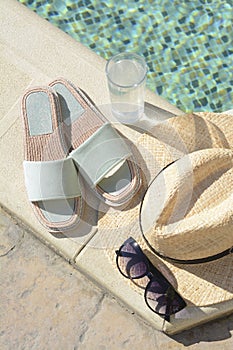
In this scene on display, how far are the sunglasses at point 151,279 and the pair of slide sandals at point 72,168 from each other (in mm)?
258

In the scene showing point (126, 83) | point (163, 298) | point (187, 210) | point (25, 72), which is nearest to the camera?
point (187, 210)

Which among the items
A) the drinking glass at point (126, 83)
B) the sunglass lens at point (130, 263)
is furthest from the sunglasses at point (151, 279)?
the drinking glass at point (126, 83)

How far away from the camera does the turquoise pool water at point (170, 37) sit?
12.5 feet

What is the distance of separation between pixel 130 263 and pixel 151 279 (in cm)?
14

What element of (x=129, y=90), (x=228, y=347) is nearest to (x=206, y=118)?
(x=129, y=90)

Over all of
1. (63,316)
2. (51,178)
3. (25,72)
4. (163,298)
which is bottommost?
(63,316)

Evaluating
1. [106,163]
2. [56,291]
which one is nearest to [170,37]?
[106,163]

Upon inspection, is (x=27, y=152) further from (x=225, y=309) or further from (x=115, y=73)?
(x=225, y=309)

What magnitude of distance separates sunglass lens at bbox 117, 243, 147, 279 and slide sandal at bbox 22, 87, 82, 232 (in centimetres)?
32

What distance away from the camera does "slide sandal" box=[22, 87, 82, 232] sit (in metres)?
3.19

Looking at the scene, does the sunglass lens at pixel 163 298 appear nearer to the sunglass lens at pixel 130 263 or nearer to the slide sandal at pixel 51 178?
the sunglass lens at pixel 130 263

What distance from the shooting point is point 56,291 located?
3.19m

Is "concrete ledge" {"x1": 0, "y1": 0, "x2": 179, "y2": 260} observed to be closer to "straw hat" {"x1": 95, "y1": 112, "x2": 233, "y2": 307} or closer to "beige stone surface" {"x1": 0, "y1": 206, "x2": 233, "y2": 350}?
"beige stone surface" {"x1": 0, "y1": 206, "x2": 233, "y2": 350}

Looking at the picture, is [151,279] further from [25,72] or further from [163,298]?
[25,72]
